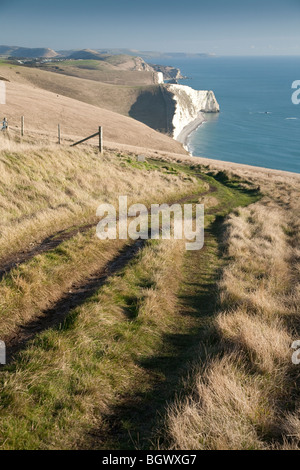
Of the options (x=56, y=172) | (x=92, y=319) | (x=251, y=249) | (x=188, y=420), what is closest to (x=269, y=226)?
(x=251, y=249)

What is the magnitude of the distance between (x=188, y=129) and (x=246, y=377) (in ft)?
494

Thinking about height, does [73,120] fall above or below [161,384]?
above

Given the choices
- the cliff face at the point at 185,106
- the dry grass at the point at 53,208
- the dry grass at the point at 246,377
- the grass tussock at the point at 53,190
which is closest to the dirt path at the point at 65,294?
the dry grass at the point at 53,208

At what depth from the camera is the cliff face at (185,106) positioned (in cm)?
13388

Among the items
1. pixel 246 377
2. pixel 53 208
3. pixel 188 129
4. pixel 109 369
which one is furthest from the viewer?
pixel 188 129

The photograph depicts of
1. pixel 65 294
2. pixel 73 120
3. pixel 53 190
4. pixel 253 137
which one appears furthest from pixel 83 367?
pixel 253 137

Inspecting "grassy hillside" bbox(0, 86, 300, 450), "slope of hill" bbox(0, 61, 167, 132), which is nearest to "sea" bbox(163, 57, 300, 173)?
"slope of hill" bbox(0, 61, 167, 132)

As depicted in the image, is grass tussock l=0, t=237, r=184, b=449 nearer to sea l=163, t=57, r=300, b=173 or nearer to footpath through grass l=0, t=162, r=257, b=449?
footpath through grass l=0, t=162, r=257, b=449

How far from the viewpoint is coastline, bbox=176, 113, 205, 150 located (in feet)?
417

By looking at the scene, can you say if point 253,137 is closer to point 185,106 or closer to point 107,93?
point 185,106

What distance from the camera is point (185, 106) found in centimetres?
15388

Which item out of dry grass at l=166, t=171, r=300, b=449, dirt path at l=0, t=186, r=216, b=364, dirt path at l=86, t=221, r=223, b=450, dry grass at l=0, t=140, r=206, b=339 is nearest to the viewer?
dry grass at l=166, t=171, r=300, b=449

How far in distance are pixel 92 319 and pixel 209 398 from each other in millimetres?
3027

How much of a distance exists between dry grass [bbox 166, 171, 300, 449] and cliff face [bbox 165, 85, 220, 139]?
126763 millimetres
